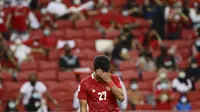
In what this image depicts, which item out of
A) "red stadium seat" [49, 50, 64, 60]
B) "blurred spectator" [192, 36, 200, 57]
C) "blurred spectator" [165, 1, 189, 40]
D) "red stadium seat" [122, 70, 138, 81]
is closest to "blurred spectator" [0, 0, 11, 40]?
"red stadium seat" [49, 50, 64, 60]

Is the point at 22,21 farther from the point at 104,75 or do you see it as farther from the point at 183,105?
the point at 104,75

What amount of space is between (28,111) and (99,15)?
4984mm

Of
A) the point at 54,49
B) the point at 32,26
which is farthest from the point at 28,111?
the point at 32,26

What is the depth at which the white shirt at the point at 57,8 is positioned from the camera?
17594 mm

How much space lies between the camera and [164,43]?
1728cm

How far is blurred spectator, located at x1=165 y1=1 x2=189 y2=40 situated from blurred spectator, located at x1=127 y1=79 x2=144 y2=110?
9.52ft

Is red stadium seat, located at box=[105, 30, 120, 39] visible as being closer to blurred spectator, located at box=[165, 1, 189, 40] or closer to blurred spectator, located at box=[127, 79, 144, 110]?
blurred spectator, located at box=[165, 1, 189, 40]

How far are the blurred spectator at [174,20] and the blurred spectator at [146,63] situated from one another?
5.72 feet

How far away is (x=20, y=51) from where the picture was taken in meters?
15.9

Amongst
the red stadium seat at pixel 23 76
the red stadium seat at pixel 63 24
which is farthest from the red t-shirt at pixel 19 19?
the red stadium seat at pixel 23 76

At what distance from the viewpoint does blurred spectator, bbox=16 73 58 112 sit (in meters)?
13.6

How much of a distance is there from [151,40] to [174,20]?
0.95 meters

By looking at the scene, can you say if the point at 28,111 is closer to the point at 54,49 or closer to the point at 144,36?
the point at 54,49

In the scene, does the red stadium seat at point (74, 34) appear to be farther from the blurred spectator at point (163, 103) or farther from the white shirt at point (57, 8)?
the blurred spectator at point (163, 103)
